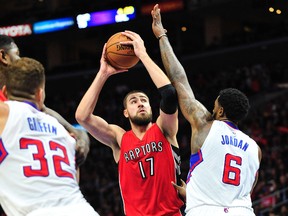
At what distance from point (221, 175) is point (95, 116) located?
5.03ft

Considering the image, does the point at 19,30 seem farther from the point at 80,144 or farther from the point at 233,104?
the point at 80,144

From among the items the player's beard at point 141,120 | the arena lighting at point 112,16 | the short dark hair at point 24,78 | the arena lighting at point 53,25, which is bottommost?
the player's beard at point 141,120

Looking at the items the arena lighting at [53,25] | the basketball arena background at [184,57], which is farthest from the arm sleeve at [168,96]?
the arena lighting at [53,25]

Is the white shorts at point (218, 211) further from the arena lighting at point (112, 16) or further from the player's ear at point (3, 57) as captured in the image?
the arena lighting at point (112, 16)

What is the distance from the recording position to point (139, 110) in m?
5.97

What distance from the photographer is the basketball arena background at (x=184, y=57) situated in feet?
61.6

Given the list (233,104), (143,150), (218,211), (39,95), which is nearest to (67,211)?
(39,95)

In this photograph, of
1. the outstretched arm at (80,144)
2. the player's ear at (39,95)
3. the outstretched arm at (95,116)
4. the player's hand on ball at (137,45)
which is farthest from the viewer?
the outstretched arm at (95,116)

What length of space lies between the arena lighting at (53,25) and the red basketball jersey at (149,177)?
19.4 meters

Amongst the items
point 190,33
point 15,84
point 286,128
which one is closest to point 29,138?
point 15,84

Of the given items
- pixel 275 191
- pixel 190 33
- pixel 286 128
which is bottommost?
pixel 275 191

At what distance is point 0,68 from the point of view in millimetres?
4770

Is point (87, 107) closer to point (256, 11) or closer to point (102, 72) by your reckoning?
point (102, 72)

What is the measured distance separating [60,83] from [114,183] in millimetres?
8156
